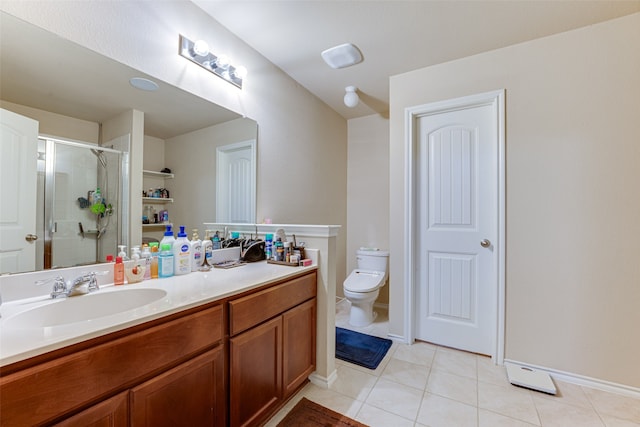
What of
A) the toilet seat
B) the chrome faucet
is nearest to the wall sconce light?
the chrome faucet

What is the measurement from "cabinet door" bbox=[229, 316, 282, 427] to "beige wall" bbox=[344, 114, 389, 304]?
6.60ft

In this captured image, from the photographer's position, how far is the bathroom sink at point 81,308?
885mm

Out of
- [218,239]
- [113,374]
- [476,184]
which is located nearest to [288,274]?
[218,239]

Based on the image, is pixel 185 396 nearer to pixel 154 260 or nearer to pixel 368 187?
pixel 154 260

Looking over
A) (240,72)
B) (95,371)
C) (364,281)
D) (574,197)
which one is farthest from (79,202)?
(574,197)

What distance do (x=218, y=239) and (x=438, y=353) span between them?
1.95 m

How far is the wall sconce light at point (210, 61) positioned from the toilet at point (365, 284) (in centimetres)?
199

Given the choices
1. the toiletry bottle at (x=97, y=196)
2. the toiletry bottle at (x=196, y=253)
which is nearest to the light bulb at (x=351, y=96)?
the toiletry bottle at (x=196, y=253)

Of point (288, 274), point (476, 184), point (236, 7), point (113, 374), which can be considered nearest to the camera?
point (113, 374)

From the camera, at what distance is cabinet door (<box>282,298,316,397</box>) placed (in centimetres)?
143

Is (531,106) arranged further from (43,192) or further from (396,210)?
(43,192)

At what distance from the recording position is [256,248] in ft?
5.83

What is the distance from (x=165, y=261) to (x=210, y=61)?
129cm

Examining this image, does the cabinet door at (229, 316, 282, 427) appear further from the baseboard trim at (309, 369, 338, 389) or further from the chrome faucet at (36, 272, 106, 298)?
the chrome faucet at (36, 272, 106, 298)
